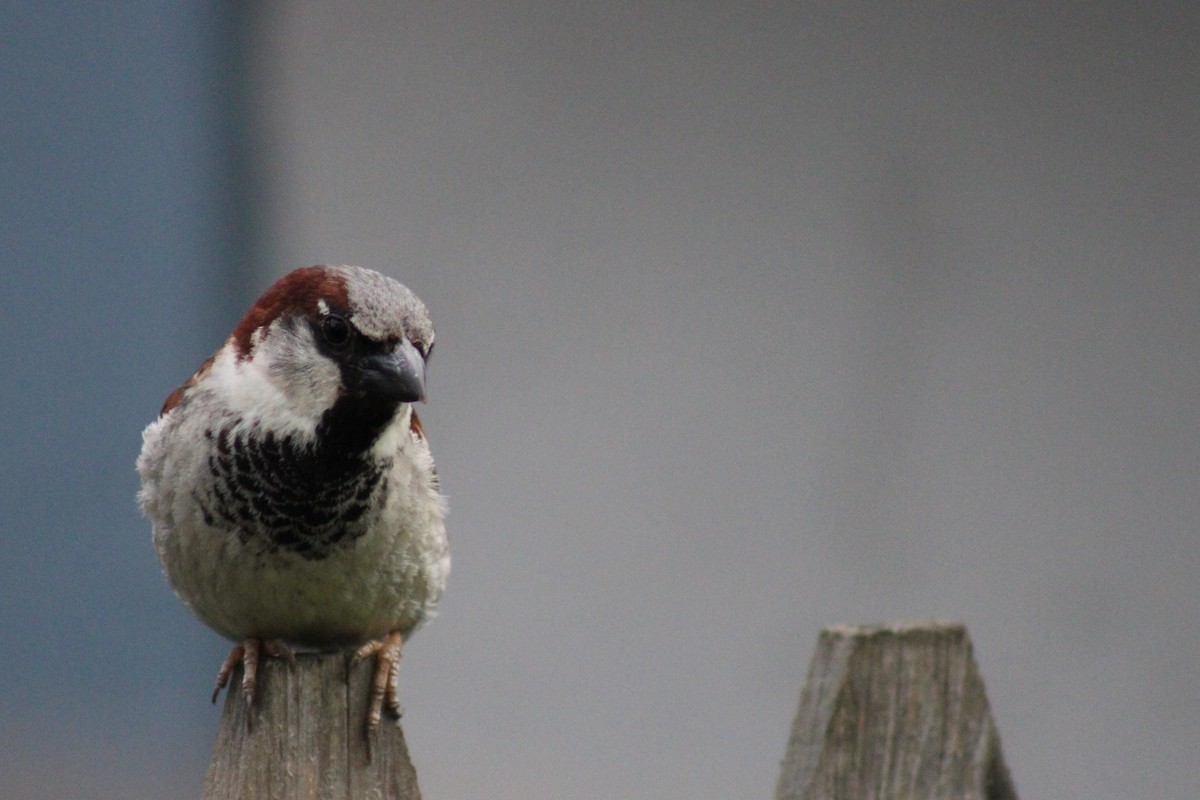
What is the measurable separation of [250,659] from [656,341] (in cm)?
168

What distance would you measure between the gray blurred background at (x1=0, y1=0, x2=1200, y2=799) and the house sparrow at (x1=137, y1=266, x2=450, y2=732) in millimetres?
1377

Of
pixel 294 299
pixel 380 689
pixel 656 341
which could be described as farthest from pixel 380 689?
pixel 656 341

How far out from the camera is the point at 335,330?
1.45 meters

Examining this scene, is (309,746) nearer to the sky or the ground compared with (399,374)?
nearer to the ground

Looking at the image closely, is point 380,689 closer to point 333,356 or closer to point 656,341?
point 333,356

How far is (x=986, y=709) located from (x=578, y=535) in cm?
189

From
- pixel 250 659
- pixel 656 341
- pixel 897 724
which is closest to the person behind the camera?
pixel 897 724

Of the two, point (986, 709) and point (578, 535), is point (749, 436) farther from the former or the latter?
point (986, 709)

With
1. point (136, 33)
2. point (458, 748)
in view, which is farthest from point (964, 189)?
point (136, 33)

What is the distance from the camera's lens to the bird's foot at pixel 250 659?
1.21 meters

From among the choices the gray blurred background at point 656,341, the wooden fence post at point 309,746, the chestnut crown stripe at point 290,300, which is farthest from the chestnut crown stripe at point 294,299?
the gray blurred background at point 656,341

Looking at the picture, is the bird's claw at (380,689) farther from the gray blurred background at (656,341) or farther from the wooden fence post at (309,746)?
the gray blurred background at (656,341)

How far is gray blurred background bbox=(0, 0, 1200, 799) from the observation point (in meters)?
2.75

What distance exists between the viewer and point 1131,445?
2746 mm
